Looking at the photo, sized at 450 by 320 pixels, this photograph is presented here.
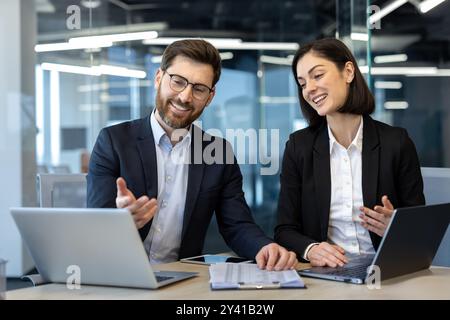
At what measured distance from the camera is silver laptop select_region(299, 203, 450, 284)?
1.42m

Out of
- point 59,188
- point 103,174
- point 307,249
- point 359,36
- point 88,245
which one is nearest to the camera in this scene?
point 88,245

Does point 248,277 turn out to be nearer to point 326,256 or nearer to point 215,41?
point 326,256

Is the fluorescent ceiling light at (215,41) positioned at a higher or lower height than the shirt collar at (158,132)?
higher

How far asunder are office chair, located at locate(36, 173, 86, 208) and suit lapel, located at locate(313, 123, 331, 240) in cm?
98

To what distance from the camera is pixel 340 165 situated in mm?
2094

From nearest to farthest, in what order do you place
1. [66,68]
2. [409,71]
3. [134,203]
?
[134,203]
[409,71]
[66,68]

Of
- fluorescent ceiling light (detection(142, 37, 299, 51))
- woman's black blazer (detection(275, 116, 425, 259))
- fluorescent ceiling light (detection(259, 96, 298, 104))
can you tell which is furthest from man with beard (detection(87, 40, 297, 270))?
fluorescent ceiling light (detection(142, 37, 299, 51))

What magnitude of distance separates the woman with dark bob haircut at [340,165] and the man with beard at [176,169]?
22cm

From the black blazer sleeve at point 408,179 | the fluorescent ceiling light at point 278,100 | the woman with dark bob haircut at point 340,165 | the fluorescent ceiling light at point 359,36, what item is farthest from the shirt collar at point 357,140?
the fluorescent ceiling light at point 278,100

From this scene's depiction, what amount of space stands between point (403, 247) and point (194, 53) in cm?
99

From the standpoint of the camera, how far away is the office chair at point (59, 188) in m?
2.32

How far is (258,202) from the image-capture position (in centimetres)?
704

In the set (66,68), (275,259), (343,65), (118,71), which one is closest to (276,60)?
(118,71)

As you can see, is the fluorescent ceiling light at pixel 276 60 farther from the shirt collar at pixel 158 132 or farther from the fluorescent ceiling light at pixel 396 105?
the shirt collar at pixel 158 132
